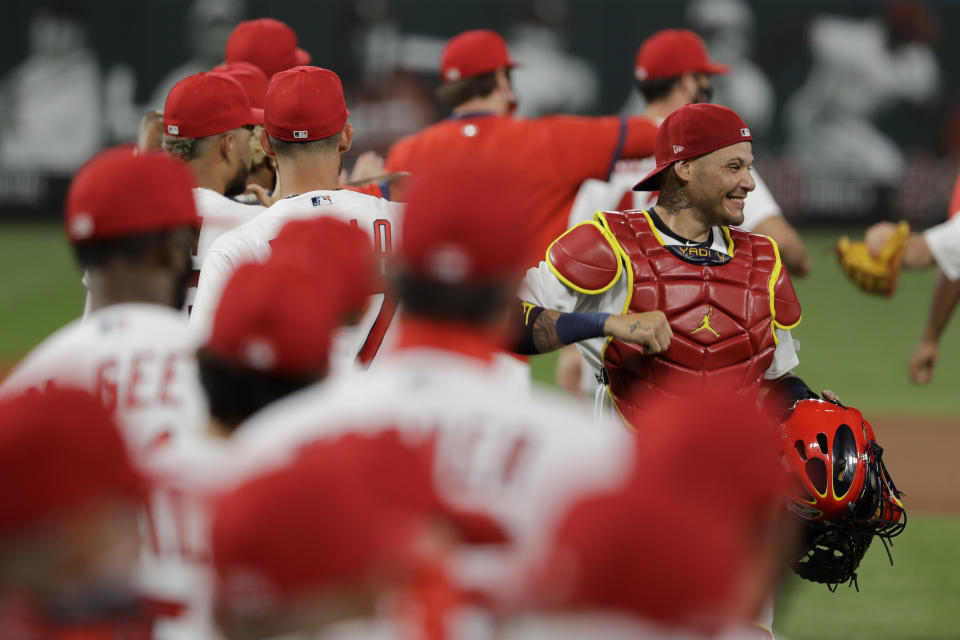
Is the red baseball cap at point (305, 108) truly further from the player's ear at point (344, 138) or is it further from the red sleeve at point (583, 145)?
the red sleeve at point (583, 145)

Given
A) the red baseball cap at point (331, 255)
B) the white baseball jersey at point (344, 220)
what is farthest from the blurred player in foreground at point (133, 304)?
the white baseball jersey at point (344, 220)

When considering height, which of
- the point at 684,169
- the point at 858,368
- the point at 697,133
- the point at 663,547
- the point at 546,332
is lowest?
the point at 858,368

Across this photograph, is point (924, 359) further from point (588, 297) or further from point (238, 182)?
point (238, 182)

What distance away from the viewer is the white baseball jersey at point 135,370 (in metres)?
2.69

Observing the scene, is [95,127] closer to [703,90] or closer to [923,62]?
[923,62]

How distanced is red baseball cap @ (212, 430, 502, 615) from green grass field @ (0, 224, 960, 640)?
3679 millimetres

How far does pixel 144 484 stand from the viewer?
2.13 metres

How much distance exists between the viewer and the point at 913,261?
5.59m

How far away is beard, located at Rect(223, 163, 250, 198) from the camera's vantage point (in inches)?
196

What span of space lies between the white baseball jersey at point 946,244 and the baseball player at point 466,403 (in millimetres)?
3854

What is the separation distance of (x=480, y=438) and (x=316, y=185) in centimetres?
255

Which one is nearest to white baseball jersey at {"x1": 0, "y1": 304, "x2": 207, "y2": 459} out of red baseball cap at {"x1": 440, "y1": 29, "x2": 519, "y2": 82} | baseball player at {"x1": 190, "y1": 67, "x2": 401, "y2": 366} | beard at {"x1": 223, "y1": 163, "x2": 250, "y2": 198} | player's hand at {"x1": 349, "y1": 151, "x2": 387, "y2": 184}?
baseball player at {"x1": 190, "y1": 67, "x2": 401, "y2": 366}

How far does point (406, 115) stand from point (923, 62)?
7116 millimetres

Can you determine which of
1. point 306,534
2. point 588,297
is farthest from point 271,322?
point 588,297
